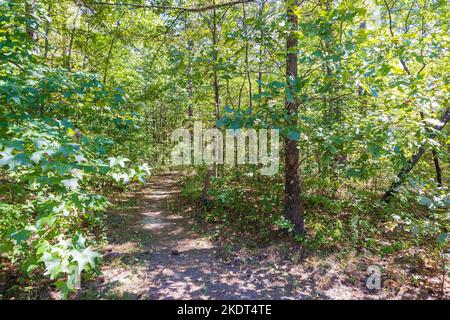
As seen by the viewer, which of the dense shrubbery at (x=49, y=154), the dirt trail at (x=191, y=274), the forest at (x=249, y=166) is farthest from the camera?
the dirt trail at (x=191, y=274)

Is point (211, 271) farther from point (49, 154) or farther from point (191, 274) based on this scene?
point (49, 154)

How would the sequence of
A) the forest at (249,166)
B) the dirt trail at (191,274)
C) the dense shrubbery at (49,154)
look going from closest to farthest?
the dense shrubbery at (49,154) < the forest at (249,166) < the dirt trail at (191,274)

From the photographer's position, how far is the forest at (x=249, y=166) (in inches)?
99.5

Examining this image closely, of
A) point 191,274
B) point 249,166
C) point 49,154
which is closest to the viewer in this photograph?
point 49,154

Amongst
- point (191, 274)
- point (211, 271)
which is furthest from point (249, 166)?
point (191, 274)

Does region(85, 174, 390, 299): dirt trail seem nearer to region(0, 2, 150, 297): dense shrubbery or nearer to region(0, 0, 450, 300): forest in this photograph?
region(0, 0, 450, 300): forest

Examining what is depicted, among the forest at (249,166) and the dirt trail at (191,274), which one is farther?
the dirt trail at (191,274)

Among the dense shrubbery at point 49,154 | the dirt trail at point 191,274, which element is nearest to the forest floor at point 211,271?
the dirt trail at point 191,274

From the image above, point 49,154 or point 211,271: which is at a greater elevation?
point 49,154

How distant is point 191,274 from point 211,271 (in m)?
0.35

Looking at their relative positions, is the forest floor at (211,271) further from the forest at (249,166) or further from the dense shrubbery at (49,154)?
the dense shrubbery at (49,154)

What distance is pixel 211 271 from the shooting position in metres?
4.37

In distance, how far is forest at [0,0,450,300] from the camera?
2527 millimetres
